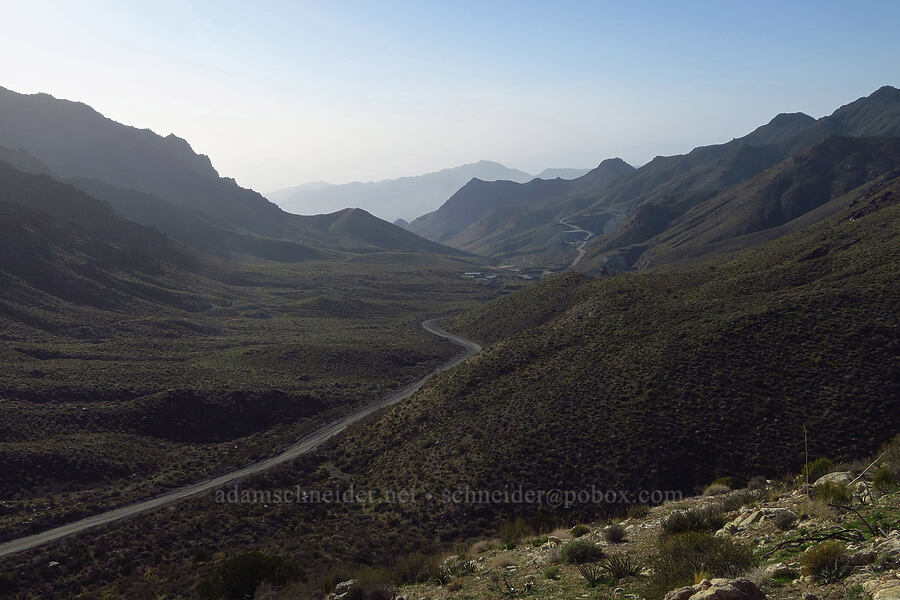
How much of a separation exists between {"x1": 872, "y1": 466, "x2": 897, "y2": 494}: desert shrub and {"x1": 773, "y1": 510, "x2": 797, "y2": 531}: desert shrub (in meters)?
2.93

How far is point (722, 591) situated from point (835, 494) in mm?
7079

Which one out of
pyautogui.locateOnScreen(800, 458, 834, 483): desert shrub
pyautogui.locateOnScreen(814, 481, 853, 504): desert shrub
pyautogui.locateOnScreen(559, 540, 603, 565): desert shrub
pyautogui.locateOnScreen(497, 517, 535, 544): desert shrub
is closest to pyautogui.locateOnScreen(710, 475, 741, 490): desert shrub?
pyautogui.locateOnScreen(800, 458, 834, 483): desert shrub

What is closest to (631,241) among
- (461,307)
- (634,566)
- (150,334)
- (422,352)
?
(461,307)

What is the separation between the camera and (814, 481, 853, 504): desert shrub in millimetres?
12734

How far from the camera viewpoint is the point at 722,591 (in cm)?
816

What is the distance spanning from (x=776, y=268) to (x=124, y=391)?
59806 mm

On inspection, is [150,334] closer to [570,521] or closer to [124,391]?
[124,391]

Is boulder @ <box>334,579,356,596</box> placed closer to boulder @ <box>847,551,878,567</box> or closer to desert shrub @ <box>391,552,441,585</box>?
desert shrub @ <box>391,552,441,585</box>

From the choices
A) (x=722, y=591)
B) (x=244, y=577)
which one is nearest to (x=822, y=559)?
(x=722, y=591)

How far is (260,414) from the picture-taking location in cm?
5016

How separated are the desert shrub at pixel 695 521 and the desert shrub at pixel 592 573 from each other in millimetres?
3086

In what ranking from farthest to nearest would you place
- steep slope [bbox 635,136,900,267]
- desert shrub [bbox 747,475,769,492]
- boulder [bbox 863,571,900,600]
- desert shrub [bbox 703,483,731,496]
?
steep slope [bbox 635,136,900,267] → desert shrub [bbox 703,483,731,496] → desert shrub [bbox 747,475,769,492] → boulder [bbox 863,571,900,600]

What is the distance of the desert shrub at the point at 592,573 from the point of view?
40.0ft

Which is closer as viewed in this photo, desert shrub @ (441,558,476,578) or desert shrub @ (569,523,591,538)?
desert shrub @ (441,558,476,578)
